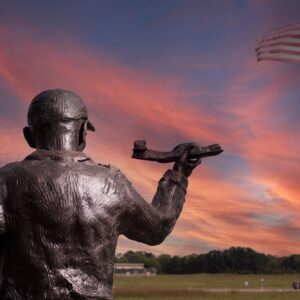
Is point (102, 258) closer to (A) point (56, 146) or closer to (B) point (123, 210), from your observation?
(B) point (123, 210)

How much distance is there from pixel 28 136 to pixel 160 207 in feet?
3.01

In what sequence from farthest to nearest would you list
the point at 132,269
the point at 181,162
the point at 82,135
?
the point at 132,269
the point at 181,162
the point at 82,135

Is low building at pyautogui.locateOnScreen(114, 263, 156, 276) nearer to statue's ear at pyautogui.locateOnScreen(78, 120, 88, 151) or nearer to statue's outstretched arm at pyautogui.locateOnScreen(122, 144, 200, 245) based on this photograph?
statue's outstretched arm at pyautogui.locateOnScreen(122, 144, 200, 245)

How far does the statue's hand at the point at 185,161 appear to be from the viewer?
13.1 ft

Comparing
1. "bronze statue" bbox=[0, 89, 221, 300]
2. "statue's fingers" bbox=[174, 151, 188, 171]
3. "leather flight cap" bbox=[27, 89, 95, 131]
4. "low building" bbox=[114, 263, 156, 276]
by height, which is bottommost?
"bronze statue" bbox=[0, 89, 221, 300]

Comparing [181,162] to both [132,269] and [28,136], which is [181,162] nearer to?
[28,136]

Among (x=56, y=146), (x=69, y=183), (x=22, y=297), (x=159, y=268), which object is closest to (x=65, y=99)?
(x=56, y=146)

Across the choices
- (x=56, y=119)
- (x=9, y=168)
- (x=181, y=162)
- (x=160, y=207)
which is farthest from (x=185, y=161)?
(x=9, y=168)

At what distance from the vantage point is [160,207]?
380cm

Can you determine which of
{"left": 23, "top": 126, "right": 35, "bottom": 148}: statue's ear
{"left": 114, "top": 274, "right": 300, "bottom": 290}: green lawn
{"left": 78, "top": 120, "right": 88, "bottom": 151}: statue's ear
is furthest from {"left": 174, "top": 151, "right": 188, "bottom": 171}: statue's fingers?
{"left": 114, "top": 274, "right": 300, "bottom": 290}: green lawn

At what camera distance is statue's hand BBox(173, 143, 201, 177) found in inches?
157

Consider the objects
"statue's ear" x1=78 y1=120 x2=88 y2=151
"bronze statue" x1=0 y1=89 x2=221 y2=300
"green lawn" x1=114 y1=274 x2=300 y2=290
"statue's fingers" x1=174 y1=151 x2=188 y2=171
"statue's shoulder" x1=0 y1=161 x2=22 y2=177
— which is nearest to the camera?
"bronze statue" x1=0 y1=89 x2=221 y2=300

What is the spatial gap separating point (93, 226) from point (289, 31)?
13262mm

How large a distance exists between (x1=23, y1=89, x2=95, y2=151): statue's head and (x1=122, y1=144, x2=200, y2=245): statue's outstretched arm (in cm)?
44
